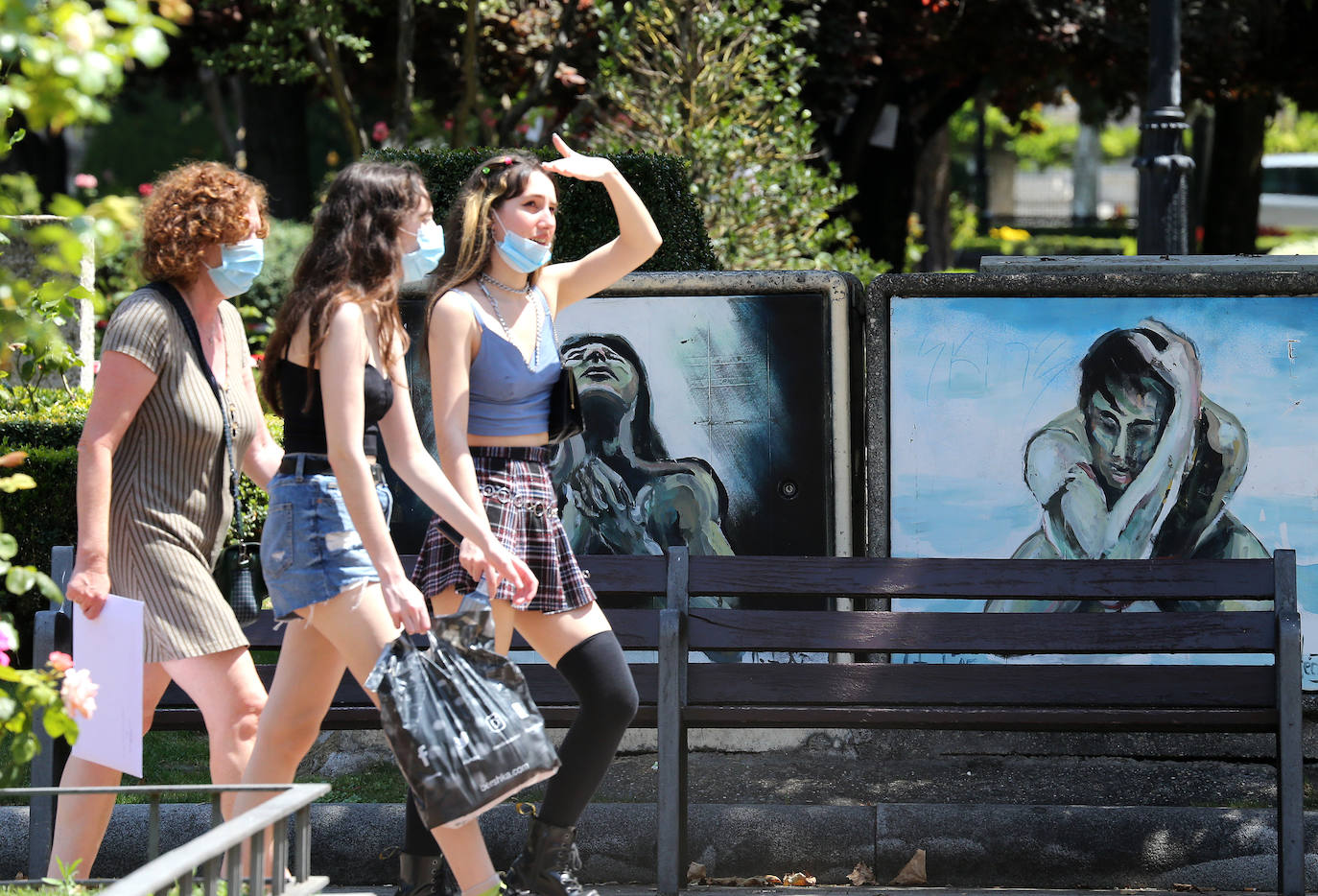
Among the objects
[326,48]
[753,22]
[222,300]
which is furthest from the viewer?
[326,48]

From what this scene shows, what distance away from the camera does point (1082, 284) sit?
573 centimetres

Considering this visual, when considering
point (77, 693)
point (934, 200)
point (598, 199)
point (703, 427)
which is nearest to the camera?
point (77, 693)

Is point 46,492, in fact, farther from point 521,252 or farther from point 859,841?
point 859,841

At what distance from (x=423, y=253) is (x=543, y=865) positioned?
1495mm

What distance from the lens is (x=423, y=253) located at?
3.95 metres

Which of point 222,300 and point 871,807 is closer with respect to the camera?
point 222,300

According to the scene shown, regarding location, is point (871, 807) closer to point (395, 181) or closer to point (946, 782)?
point (946, 782)

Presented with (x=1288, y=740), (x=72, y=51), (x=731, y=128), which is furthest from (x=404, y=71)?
(x=72, y=51)

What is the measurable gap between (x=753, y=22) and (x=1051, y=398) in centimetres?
438

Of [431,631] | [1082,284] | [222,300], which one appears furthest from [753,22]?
[431,631]

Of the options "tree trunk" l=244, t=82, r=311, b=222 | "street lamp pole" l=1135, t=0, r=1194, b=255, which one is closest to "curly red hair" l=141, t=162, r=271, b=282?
"street lamp pole" l=1135, t=0, r=1194, b=255

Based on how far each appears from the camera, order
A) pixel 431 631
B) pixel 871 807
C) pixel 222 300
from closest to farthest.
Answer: pixel 431 631 → pixel 222 300 → pixel 871 807

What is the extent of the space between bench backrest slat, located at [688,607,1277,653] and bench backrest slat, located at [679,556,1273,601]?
7 centimetres

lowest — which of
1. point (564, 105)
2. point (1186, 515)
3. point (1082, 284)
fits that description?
point (1186, 515)
